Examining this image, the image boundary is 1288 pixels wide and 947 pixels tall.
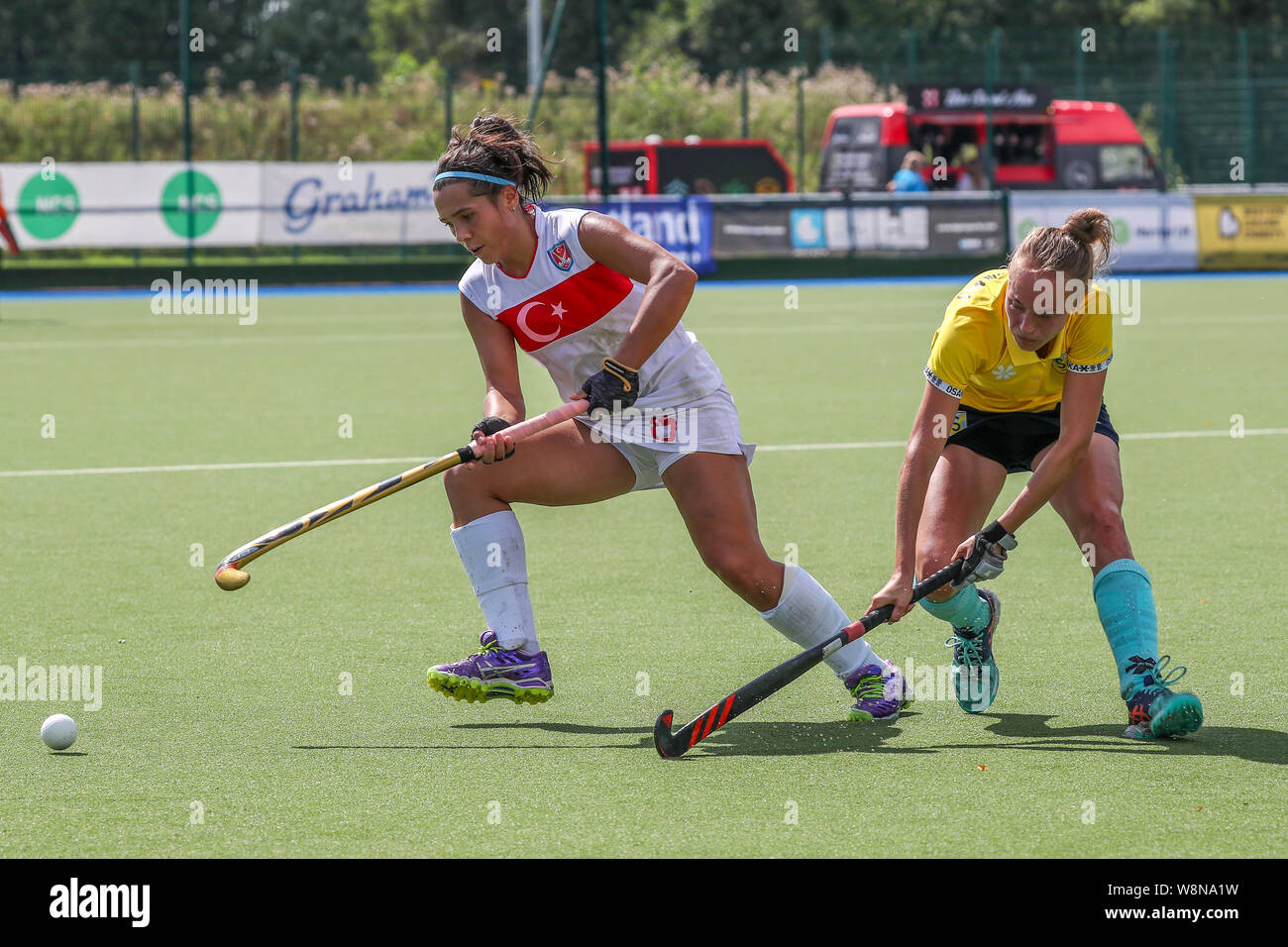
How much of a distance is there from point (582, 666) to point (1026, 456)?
1.44 m

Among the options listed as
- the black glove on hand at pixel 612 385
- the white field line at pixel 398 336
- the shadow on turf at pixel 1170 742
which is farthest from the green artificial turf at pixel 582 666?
the white field line at pixel 398 336

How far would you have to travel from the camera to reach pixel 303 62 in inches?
2219

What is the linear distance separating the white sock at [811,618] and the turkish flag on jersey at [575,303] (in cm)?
87

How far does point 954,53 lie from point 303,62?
91.5 ft

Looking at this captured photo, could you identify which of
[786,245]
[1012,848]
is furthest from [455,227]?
[786,245]

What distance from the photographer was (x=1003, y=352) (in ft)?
15.3

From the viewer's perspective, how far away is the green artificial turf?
3729 mm

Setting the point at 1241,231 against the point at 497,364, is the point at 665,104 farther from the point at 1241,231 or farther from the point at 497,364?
the point at 497,364

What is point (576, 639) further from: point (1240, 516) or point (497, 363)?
point (1240, 516)

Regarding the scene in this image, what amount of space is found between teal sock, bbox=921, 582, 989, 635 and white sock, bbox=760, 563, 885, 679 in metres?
0.24

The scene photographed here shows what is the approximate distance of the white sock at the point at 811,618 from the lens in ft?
15.3

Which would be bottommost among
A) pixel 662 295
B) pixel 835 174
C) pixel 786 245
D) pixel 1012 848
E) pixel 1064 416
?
pixel 1012 848

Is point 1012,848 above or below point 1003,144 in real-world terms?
below

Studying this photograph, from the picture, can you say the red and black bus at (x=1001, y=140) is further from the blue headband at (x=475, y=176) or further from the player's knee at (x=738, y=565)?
the player's knee at (x=738, y=565)
